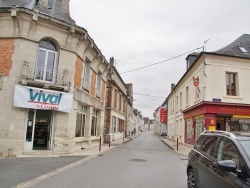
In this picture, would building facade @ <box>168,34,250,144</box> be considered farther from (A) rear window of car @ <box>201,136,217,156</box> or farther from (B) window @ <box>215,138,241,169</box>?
(B) window @ <box>215,138,241,169</box>

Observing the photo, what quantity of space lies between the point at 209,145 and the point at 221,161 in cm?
142

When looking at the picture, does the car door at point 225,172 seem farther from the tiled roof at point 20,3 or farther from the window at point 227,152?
the tiled roof at point 20,3

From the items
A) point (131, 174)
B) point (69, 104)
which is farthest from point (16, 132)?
point (131, 174)

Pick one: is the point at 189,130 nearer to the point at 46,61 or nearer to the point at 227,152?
the point at 46,61

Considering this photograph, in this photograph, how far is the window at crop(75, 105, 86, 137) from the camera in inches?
600

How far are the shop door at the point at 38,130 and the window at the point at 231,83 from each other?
1253 cm

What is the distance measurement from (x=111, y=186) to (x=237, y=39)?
1862cm

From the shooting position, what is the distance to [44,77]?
12891 mm

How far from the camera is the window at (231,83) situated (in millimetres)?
16953

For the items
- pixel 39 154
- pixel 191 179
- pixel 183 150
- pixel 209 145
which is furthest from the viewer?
pixel 183 150

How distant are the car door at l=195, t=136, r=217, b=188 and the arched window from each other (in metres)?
Result: 9.99

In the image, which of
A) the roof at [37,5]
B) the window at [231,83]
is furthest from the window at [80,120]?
the window at [231,83]

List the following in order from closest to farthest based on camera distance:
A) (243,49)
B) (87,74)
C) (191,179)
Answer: (191,179)
(87,74)
(243,49)

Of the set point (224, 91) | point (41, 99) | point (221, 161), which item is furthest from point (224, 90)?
point (221, 161)
